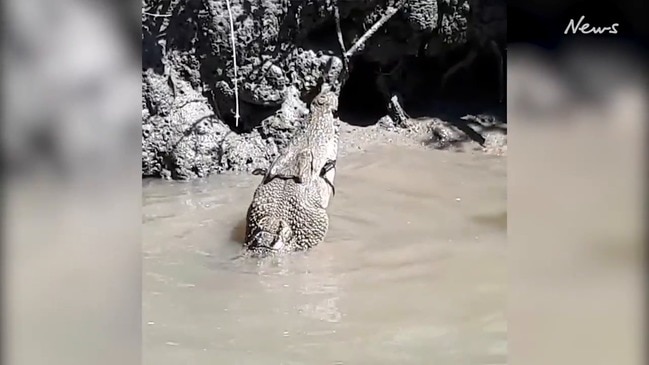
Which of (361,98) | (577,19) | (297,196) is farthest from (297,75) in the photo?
(577,19)

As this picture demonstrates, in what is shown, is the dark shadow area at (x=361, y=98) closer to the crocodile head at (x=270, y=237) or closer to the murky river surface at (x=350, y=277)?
the murky river surface at (x=350, y=277)

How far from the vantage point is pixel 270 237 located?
192cm

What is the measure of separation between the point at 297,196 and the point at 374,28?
0.80 meters

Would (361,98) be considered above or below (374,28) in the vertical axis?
below

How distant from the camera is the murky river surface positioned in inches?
59.6

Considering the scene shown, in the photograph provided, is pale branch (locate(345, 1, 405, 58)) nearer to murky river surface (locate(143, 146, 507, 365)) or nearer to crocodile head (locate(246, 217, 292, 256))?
murky river surface (locate(143, 146, 507, 365))

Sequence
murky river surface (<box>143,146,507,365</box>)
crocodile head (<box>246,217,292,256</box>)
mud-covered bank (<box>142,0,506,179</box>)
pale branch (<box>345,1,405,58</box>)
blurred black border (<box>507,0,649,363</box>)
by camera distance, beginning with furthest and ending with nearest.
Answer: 1. pale branch (<box>345,1,405,58</box>)
2. mud-covered bank (<box>142,0,506,179</box>)
3. crocodile head (<box>246,217,292,256</box>)
4. murky river surface (<box>143,146,507,365</box>)
5. blurred black border (<box>507,0,649,363</box>)

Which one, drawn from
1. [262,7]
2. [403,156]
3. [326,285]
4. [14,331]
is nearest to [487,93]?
[403,156]

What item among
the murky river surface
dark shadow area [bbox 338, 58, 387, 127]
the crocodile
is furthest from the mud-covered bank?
the crocodile

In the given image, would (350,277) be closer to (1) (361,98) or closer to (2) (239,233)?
(2) (239,233)

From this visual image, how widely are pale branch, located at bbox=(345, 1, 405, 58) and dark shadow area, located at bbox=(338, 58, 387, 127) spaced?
4 centimetres

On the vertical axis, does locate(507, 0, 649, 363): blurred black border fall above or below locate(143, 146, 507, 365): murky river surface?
above

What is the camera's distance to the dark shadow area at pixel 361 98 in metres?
2.53

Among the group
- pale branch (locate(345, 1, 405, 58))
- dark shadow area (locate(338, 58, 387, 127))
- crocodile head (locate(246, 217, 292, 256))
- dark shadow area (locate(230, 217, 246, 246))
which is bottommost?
dark shadow area (locate(230, 217, 246, 246))
